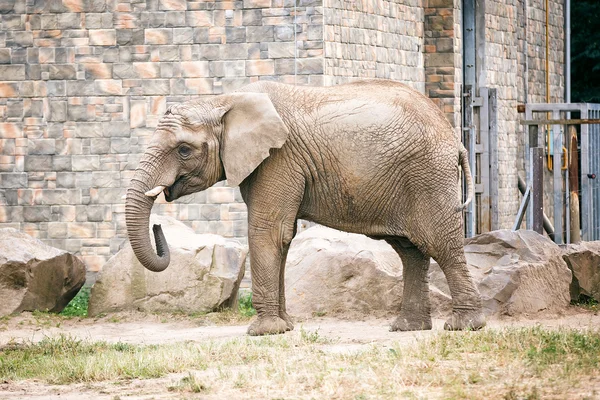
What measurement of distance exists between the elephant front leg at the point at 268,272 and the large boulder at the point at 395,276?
1949mm

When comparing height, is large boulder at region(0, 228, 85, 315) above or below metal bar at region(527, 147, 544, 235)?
below

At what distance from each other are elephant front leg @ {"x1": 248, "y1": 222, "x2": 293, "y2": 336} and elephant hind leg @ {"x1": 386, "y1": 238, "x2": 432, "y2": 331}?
1.13 m

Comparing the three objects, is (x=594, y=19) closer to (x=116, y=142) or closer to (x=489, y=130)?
(x=489, y=130)

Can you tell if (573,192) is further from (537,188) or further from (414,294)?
(414,294)

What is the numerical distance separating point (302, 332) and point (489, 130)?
11743mm

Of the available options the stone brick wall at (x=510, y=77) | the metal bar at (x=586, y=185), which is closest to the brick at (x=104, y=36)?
the metal bar at (x=586, y=185)

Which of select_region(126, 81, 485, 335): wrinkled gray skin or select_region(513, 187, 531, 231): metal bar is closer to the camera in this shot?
select_region(126, 81, 485, 335): wrinkled gray skin

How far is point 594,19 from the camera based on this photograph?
34.6m

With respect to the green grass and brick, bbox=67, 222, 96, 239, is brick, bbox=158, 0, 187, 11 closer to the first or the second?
brick, bbox=67, 222, 96, 239

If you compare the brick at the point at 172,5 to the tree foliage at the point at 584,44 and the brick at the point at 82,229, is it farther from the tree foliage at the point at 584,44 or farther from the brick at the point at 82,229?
the tree foliage at the point at 584,44

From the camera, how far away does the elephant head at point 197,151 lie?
1243 cm

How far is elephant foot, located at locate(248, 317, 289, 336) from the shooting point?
12758mm

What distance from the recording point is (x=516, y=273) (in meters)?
14.4

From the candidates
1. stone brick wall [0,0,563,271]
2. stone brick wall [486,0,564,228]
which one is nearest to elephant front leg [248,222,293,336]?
stone brick wall [0,0,563,271]
